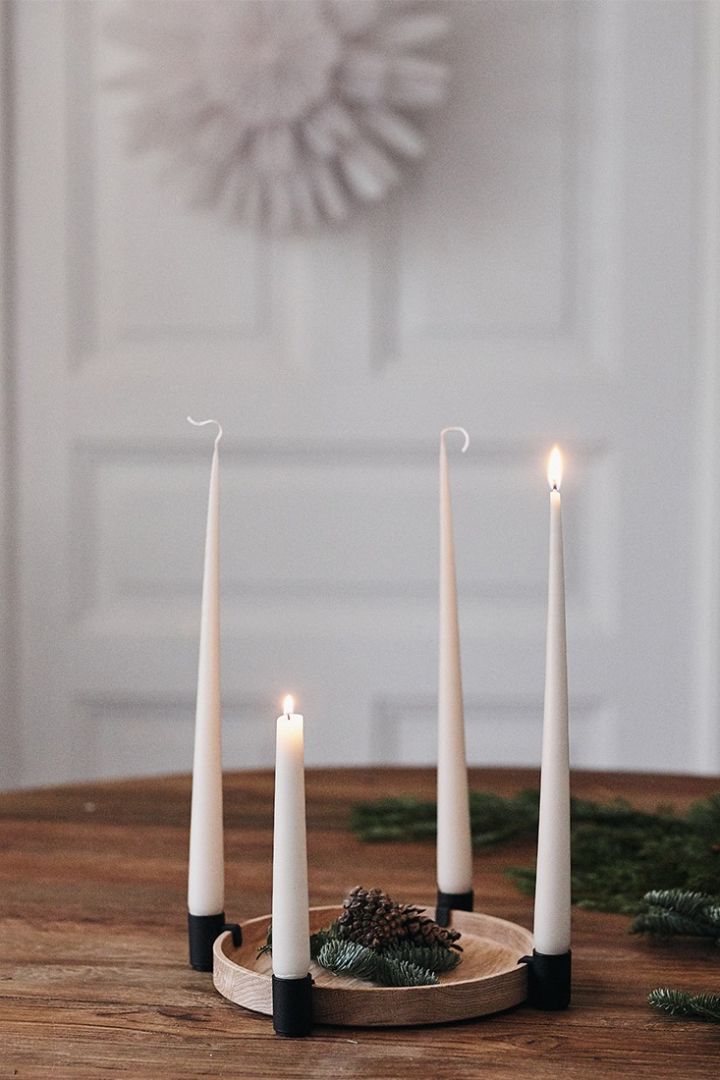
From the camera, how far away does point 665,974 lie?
74cm

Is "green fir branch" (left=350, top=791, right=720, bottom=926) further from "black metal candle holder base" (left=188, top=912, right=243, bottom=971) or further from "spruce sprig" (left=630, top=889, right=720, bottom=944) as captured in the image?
"black metal candle holder base" (left=188, top=912, right=243, bottom=971)

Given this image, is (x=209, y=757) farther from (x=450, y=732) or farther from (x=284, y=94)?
(x=284, y=94)

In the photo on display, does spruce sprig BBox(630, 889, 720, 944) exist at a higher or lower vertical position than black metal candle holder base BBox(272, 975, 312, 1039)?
lower

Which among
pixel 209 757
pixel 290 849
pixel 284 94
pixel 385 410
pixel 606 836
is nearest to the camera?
pixel 290 849

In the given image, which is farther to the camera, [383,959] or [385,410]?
[385,410]

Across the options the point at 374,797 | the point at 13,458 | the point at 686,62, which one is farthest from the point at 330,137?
the point at 374,797

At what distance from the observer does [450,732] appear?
2.49 ft

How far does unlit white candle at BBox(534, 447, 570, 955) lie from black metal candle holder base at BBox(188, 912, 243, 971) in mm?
178

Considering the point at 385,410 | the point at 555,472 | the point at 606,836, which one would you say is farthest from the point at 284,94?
the point at 555,472

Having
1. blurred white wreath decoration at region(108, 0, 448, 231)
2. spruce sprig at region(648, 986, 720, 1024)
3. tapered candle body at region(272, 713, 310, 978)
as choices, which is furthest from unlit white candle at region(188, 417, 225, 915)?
blurred white wreath decoration at region(108, 0, 448, 231)

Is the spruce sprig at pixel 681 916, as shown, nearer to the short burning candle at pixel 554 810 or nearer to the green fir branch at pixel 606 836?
the green fir branch at pixel 606 836

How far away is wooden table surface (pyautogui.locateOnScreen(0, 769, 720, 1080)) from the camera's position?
611mm

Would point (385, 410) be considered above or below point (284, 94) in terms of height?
below

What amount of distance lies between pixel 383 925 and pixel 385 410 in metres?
1.51
